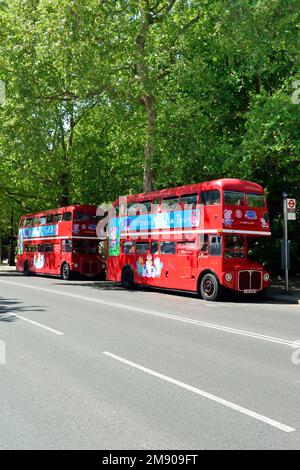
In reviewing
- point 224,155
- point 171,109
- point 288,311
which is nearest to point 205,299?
point 288,311

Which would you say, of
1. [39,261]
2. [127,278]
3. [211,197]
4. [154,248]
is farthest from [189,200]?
[39,261]

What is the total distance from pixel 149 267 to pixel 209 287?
12.3 ft

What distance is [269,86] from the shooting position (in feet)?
69.7

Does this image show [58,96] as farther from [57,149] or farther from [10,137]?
[57,149]

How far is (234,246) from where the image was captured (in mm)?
16828

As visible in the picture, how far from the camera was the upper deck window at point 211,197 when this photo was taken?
16672 millimetres

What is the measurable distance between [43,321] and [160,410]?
20.2ft

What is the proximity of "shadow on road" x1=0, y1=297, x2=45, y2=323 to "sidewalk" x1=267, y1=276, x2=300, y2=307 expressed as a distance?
8.28 metres

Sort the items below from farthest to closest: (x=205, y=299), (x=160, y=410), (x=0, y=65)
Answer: (x=0, y=65)
(x=205, y=299)
(x=160, y=410)

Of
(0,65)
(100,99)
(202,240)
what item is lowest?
(202,240)

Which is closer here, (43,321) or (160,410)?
(160,410)

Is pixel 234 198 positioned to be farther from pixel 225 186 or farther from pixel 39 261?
pixel 39 261

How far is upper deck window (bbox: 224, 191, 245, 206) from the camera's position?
16.5 meters

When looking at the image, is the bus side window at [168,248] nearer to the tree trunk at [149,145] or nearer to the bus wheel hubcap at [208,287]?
the bus wheel hubcap at [208,287]
